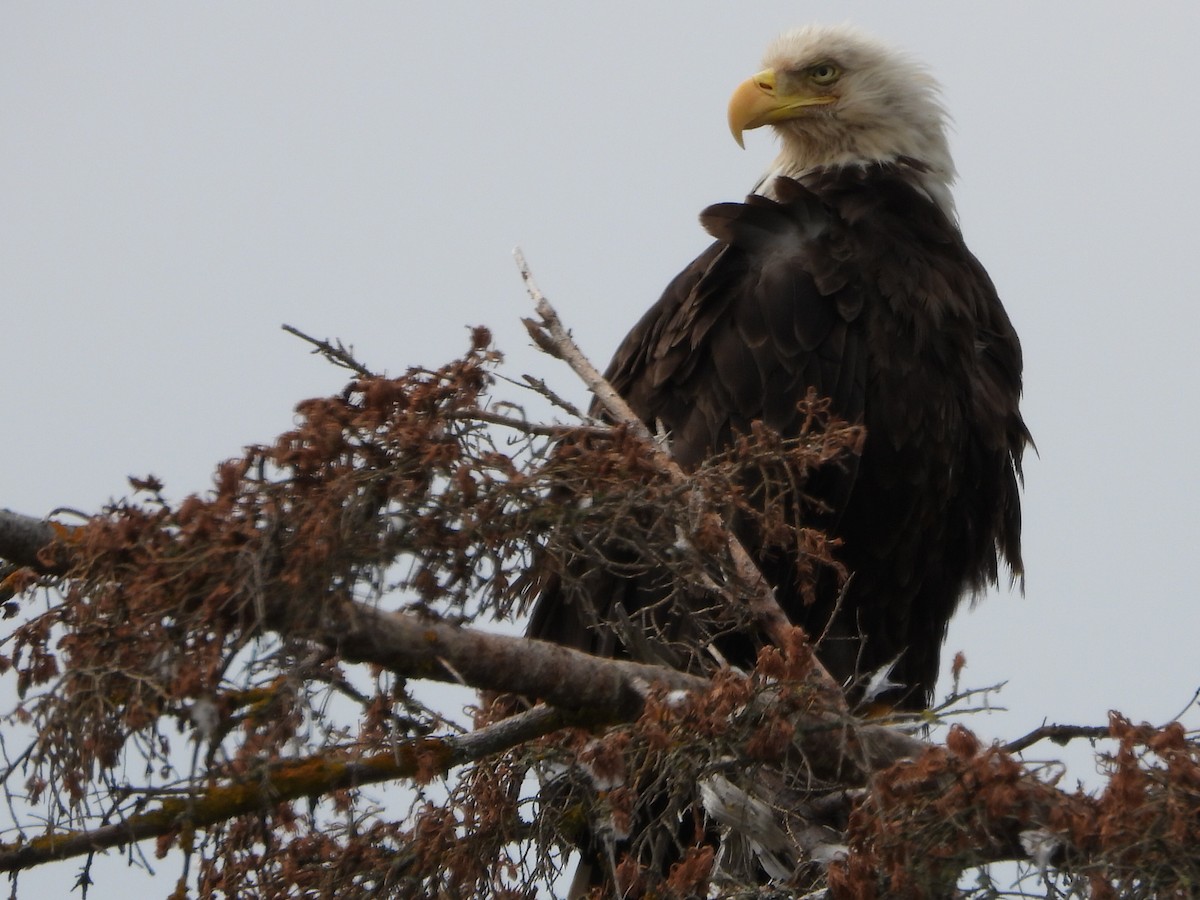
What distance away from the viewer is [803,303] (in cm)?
532

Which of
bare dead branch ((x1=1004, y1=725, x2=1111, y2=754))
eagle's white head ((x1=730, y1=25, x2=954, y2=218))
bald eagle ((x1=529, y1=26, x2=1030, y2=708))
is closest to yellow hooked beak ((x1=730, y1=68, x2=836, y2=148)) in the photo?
eagle's white head ((x1=730, y1=25, x2=954, y2=218))

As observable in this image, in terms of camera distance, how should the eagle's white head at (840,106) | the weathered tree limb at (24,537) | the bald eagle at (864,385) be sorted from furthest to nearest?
the eagle's white head at (840,106) → the bald eagle at (864,385) → the weathered tree limb at (24,537)

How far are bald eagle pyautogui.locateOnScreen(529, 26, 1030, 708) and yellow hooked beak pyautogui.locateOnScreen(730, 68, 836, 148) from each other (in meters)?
0.50

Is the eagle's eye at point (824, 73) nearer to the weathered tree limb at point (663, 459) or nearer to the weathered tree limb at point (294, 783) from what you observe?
the weathered tree limb at point (663, 459)

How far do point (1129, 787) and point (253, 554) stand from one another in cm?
166

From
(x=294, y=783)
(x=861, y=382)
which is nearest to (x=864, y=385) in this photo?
(x=861, y=382)

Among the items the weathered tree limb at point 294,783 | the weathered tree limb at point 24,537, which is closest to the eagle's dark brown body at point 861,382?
the weathered tree limb at point 294,783

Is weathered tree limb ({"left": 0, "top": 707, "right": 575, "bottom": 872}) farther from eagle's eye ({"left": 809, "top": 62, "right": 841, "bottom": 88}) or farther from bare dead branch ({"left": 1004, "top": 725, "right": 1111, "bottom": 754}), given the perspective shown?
eagle's eye ({"left": 809, "top": 62, "right": 841, "bottom": 88})

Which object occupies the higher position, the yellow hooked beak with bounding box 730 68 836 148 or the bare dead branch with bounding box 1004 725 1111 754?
the yellow hooked beak with bounding box 730 68 836 148

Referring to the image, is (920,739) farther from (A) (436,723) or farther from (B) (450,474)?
(B) (450,474)

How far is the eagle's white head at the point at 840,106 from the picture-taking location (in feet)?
21.3

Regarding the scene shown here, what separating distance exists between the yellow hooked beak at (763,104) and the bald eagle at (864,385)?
0.50 m

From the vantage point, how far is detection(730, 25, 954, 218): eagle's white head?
6.49m

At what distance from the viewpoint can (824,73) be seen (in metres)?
6.63
